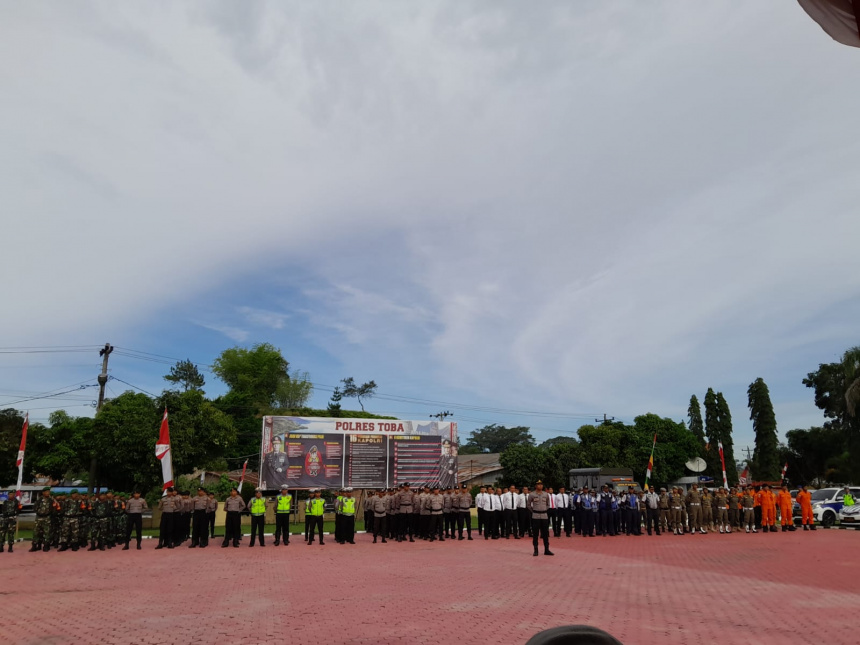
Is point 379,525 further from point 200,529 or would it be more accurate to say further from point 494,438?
point 494,438

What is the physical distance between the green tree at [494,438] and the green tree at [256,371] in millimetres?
45421

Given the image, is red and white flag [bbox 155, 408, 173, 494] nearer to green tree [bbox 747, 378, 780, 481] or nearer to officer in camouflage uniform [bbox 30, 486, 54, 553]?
officer in camouflage uniform [bbox 30, 486, 54, 553]

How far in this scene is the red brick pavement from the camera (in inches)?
292

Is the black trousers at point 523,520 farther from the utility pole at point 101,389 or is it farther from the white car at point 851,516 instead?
the utility pole at point 101,389

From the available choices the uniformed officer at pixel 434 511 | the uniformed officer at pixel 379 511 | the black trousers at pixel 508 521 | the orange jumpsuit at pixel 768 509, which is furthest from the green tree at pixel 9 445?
the orange jumpsuit at pixel 768 509

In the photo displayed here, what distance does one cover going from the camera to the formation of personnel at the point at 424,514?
18250 mm

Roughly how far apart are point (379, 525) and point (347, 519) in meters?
1.80

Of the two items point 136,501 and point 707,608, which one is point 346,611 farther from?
point 136,501

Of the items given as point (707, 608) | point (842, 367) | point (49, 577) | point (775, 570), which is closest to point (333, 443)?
point (49, 577)

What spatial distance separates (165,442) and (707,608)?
1612cm

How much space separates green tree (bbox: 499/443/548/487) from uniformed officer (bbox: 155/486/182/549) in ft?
78.7

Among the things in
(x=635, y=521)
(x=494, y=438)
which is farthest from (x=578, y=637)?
(x=494, y=438)

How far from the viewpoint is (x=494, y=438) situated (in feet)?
357

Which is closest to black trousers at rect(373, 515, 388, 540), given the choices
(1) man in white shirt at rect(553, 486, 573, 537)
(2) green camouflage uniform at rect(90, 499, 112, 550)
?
(1) man in white shirt at rect(553, 486, 573, 537)
